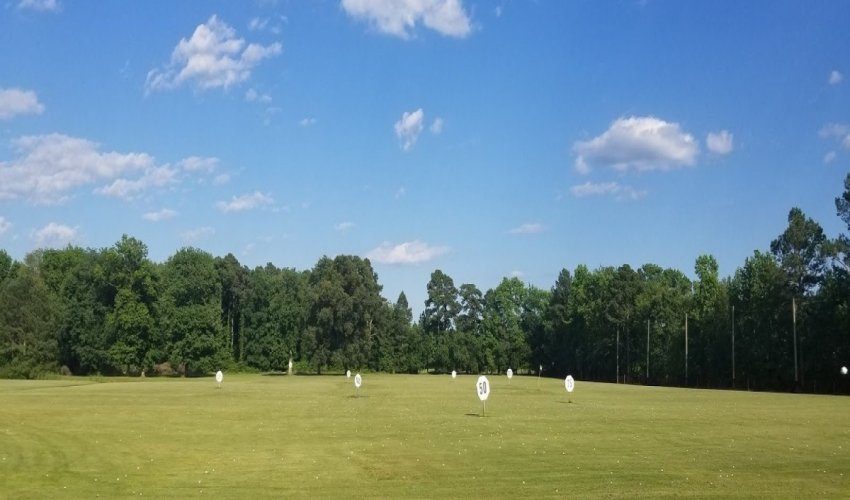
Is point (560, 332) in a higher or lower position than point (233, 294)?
lower

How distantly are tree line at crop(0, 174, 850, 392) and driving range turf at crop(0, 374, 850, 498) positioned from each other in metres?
56.1

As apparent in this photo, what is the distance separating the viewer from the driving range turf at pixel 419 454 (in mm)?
16484

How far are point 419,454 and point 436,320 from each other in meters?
141

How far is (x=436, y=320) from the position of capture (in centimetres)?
16225

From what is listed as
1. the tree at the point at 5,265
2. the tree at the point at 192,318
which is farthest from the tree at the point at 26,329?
the tree at the point at 5,265

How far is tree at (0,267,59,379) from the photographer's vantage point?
10275cm

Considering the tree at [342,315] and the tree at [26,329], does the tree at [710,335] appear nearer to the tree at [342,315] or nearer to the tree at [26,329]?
the tree at [342,315]

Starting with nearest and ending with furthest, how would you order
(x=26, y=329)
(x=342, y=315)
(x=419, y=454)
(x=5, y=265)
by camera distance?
(x=419, y=454)
(x=26, y=329)
(x=342, y=315)
(x=5, y=265)

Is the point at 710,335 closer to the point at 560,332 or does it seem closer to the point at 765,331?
the point at 765,331

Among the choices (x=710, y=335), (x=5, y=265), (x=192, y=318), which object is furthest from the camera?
(x=5, y=265)

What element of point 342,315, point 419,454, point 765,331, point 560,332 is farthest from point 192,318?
point 419,454

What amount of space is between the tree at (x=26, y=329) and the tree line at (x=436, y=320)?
7.6 inches

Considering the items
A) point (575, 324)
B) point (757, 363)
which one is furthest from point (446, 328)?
point (757, 363)

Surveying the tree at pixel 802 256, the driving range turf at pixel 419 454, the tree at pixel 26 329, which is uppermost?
the tree at pixel 802 256
